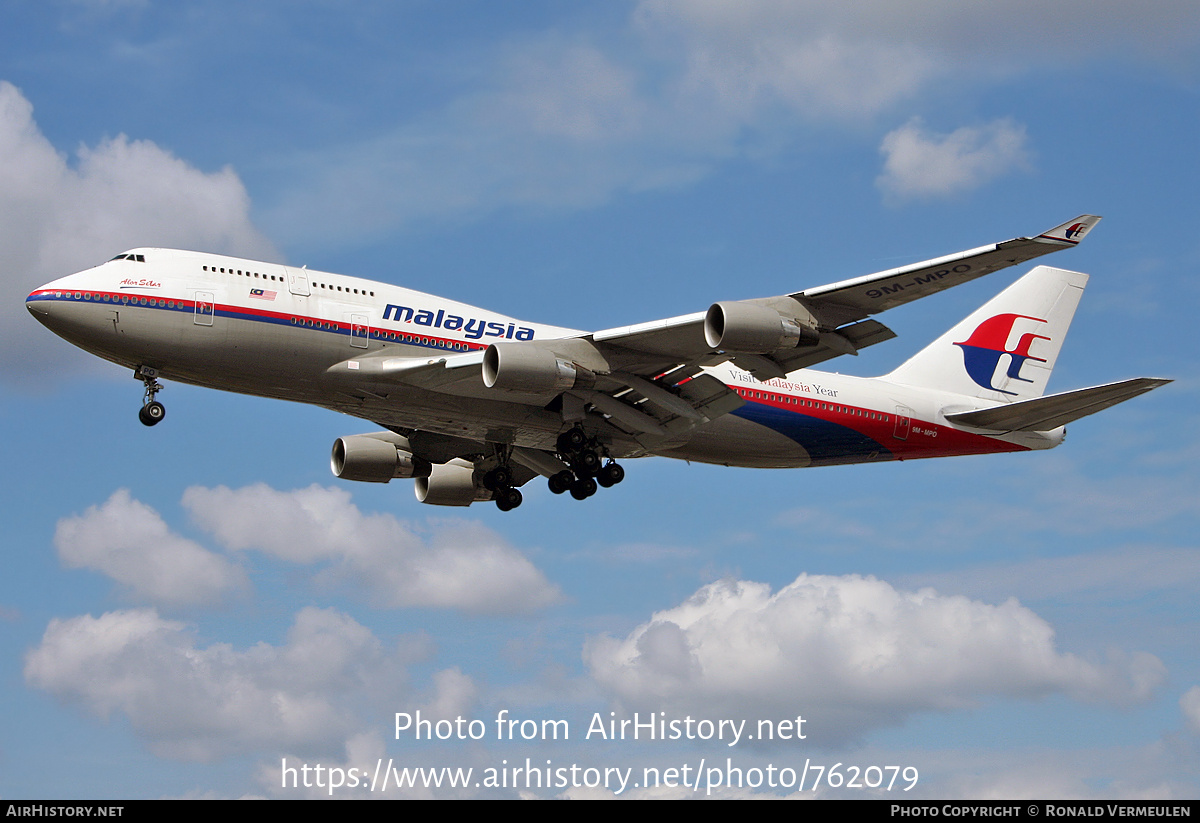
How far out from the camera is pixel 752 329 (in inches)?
1136

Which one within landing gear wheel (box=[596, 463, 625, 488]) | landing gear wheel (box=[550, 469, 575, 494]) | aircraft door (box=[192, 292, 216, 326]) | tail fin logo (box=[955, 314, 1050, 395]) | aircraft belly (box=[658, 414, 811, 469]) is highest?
tail fin logo (box=[955, 314, 1050, 395])

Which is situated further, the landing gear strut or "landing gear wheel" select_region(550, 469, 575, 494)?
the landing gear strut

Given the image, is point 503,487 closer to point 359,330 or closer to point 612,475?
point 612,475

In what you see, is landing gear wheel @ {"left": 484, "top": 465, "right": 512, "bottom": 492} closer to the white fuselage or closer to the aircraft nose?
the white fuselage

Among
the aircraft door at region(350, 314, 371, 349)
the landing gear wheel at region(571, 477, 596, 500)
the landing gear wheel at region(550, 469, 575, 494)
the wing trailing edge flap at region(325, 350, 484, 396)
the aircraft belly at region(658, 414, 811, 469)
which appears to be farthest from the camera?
the landing gear wheel at region(550, 469, 575, 494)

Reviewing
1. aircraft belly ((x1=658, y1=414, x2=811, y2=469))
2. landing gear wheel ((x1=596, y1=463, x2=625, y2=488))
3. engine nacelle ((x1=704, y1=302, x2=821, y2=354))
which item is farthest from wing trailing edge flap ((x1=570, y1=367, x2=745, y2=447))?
engine nacelle ((x1=704, y1=302, x2=821, y2=354))

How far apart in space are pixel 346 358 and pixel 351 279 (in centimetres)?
233

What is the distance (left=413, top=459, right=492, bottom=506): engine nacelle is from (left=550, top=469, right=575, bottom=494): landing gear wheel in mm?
4377

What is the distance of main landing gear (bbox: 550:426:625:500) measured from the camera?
34000 millimetres

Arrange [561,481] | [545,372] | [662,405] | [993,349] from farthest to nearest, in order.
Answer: [993,349]
[561,481]
[662,405]
[545,372]

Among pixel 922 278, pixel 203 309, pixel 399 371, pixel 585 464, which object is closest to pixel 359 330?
pixel 399 371

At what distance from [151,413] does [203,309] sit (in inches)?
119

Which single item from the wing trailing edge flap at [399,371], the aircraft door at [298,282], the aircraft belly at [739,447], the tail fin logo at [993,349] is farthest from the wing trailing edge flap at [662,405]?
the tail fin logo at [993,349]

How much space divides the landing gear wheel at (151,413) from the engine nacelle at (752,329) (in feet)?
45.3
